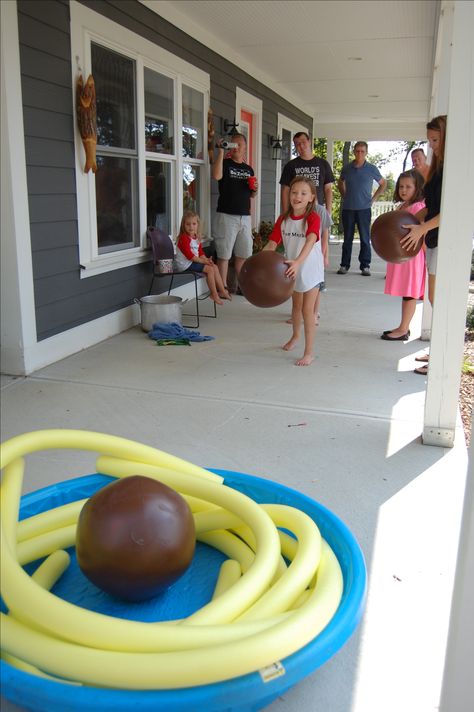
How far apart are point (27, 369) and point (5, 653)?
316 centimetres

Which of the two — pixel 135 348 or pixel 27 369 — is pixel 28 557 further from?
pixel 135 348

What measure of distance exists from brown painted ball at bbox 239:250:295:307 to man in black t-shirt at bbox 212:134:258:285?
4.12 meters

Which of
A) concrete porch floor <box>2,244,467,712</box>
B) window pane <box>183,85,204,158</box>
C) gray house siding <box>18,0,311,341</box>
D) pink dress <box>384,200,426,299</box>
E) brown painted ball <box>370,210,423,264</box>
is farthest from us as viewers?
window pane <box>183,85,204,158</box>

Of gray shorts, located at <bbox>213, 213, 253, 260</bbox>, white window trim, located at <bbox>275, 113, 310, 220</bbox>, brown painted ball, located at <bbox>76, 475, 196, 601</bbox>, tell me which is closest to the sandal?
brown painted ball, located at <bbox>76, 475, 196, 601</bbox>

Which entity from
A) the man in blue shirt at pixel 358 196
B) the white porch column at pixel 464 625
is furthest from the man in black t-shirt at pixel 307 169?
the white porch column at pixel 464 625

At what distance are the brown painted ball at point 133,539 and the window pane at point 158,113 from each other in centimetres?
505

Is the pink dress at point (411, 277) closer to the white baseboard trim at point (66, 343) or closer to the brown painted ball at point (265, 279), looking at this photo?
the brown painted ball at point (265, 279)

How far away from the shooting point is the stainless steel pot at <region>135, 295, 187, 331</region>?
5879 mm

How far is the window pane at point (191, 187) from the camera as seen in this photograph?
729cm

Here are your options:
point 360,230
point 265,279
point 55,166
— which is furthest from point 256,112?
point 265,279

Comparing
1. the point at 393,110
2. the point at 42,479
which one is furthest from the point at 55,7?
the point at 393,110

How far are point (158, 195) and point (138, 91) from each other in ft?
3.56

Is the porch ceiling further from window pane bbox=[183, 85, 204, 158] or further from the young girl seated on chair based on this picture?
the young girl seated on chair

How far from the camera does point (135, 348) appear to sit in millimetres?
5391
